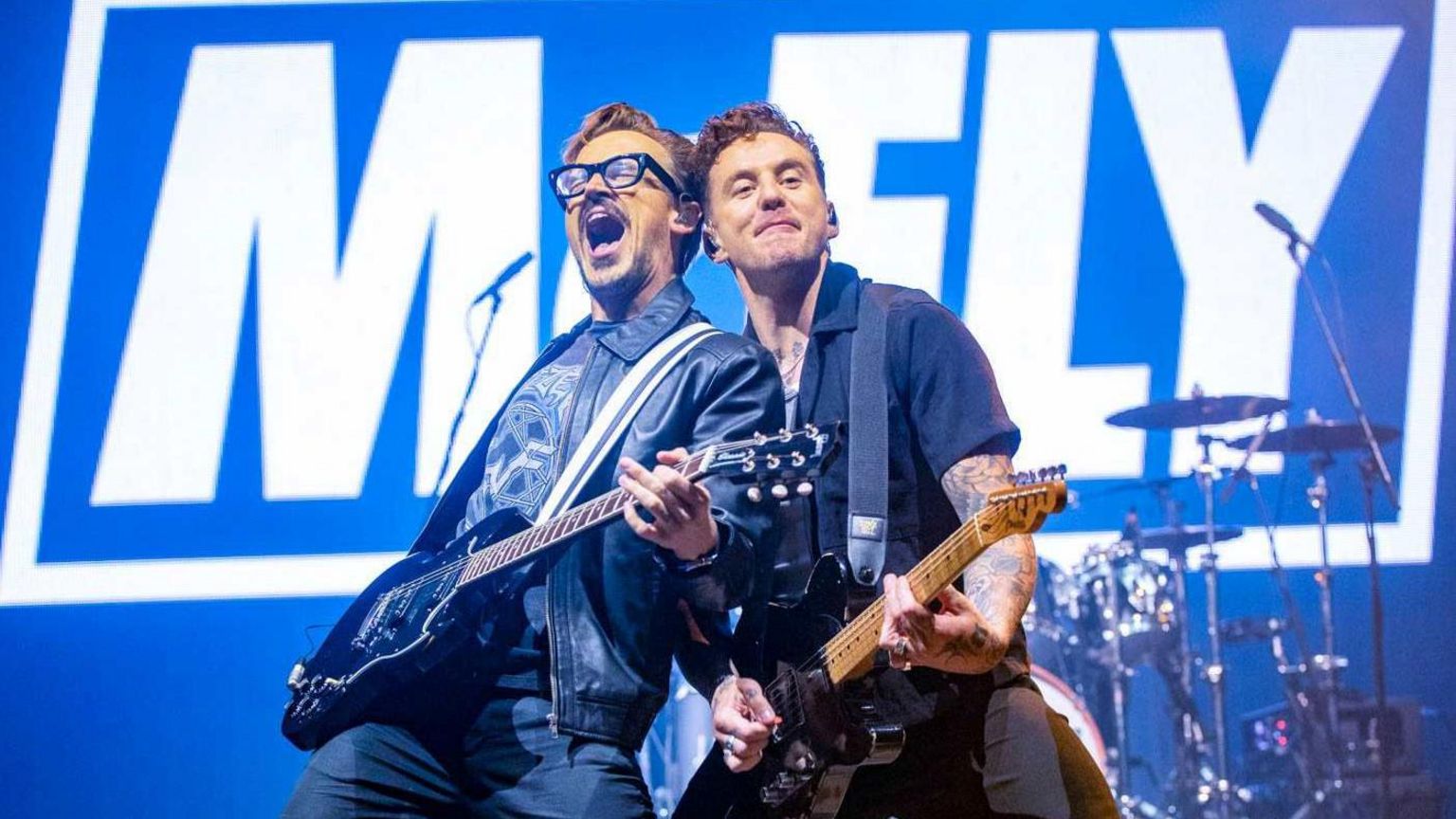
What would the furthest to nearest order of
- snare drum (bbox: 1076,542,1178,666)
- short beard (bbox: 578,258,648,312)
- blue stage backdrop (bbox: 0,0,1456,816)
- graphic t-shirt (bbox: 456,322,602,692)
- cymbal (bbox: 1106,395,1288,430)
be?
snare drum (bbox: 1076,542,1178,666), cymbal (bbox: 1106,395,1288,430), blue stage backdrop (bbox: 0,0,1456,816), short beard (bbox: 578,258,648,312), graphic t-shirt (bbox: 456,322,602,692)

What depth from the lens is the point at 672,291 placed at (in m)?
3.27

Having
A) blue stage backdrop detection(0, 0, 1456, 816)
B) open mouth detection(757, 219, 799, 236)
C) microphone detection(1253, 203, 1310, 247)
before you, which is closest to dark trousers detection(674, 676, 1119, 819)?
open mouth detection(757, 219, 799, 236)

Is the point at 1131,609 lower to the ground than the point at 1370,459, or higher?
lower

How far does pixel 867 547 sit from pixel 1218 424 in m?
3.09

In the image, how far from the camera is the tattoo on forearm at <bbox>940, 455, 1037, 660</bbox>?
2.60 metres

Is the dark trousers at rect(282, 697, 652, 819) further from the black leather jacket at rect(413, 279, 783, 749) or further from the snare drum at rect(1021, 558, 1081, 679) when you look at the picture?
the snare drum at rect(1021, 558, 1081, 679)

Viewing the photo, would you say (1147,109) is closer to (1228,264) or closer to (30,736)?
(1228,264)

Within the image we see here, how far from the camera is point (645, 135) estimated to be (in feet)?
11.7

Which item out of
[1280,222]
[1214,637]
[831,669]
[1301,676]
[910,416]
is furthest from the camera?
[1301,676]

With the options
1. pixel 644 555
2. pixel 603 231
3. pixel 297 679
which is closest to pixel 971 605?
pixel 644 555

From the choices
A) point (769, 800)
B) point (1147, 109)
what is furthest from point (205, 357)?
point (1147, 109)

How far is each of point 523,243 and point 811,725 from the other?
9.60 feet

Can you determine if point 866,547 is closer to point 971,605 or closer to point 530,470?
point 971,605

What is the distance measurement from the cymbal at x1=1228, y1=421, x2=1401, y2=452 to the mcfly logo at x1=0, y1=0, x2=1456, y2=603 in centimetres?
20
